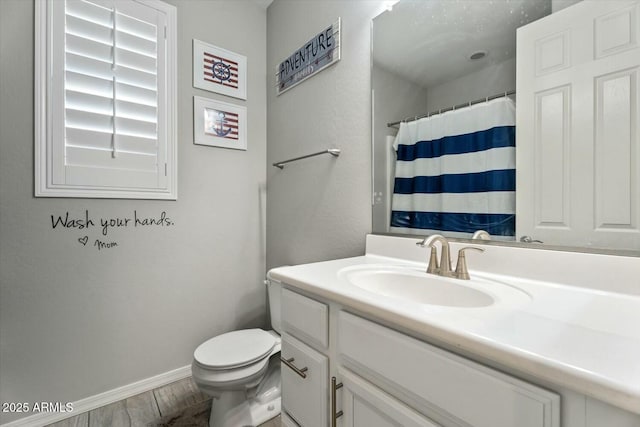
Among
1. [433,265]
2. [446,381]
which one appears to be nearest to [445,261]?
[433,265]

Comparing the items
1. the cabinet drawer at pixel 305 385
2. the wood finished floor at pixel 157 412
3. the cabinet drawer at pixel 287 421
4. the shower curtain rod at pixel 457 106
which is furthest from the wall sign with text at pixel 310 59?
the wood finished floor at pixel 157 412

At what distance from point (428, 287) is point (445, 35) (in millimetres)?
973

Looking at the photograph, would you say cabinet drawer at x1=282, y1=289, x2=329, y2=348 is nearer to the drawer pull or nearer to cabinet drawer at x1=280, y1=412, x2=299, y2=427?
the drawer pull

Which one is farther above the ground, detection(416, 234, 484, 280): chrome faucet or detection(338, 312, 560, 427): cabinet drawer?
detection(416, 234, 484, 280): chrome faucet

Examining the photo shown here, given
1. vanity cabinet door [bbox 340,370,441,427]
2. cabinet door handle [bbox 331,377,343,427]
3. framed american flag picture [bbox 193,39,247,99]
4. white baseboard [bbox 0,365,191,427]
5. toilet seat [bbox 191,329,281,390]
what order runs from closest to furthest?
vanity cabinet door [bbox 340,370,441,427] < cabinet door handle [bbox 331,377,343,427] < toilet seat [bbox 191,329,281,390] < white baseboard [bbox 0,365,191,427] < framed american flag picture [bbox 193,39,247,99]

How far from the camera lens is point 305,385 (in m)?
0.90

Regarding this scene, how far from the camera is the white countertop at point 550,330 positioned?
38 cm

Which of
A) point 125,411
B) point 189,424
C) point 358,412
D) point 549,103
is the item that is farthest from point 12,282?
point 549,103

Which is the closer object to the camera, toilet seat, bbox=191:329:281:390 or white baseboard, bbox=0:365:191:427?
toilet seat, bbox=191:329:281:390

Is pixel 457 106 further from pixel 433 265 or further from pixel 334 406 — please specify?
pixel 334 406

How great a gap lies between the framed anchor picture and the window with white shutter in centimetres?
14

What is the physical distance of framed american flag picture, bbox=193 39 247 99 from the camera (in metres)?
1.78

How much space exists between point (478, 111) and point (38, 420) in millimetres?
2349

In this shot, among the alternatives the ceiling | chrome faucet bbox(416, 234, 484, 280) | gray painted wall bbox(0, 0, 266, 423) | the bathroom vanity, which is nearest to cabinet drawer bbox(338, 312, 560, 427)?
the bathroom vanity
